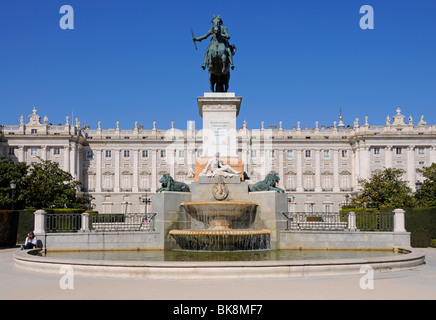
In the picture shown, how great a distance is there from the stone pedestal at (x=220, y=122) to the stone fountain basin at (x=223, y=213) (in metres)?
2.41

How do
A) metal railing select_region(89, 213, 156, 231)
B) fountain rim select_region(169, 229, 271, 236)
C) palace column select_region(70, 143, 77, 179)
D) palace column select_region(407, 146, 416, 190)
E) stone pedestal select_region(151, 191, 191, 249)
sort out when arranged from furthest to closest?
palace column select_region(70, 143, 77, 179)
palace column select_region(407, 146, 416, 190)
metal railing select_region(89, 213, 156, 231)
stone pedestal select_region(151, 191, 191, 249)
fountain rim select_region(169, 229, 271, 236)

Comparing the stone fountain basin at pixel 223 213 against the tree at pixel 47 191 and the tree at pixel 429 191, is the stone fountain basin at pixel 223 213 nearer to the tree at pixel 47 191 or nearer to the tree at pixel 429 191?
the tree at pixel 429 191

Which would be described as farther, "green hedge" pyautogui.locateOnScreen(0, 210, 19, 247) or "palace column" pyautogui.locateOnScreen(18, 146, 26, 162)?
"palace column" pyautogui.locateOnScreen(18, 146, 26, 162)

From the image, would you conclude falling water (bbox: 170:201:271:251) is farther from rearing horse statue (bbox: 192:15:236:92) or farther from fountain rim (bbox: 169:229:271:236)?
rearing horse statue (bbox: 192:15:236:92)

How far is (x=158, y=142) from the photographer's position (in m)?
101

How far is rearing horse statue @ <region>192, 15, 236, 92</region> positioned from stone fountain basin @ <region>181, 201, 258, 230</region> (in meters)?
5.24

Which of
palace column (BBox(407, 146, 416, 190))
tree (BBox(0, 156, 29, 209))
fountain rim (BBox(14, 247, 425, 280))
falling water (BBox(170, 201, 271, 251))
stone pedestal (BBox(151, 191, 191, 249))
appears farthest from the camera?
palace column (BBox(407, 146, 416, 190))

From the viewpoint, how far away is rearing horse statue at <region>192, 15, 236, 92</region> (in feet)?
59.5

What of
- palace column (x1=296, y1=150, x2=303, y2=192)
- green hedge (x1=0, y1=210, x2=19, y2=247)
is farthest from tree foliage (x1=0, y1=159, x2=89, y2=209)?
palace column (x1=296, y1=150, x2=303, y2=192)

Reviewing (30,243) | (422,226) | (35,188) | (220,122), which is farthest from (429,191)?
(30,243)

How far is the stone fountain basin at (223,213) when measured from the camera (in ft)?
51.9

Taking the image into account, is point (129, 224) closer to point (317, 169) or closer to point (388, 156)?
point (388, 156)
